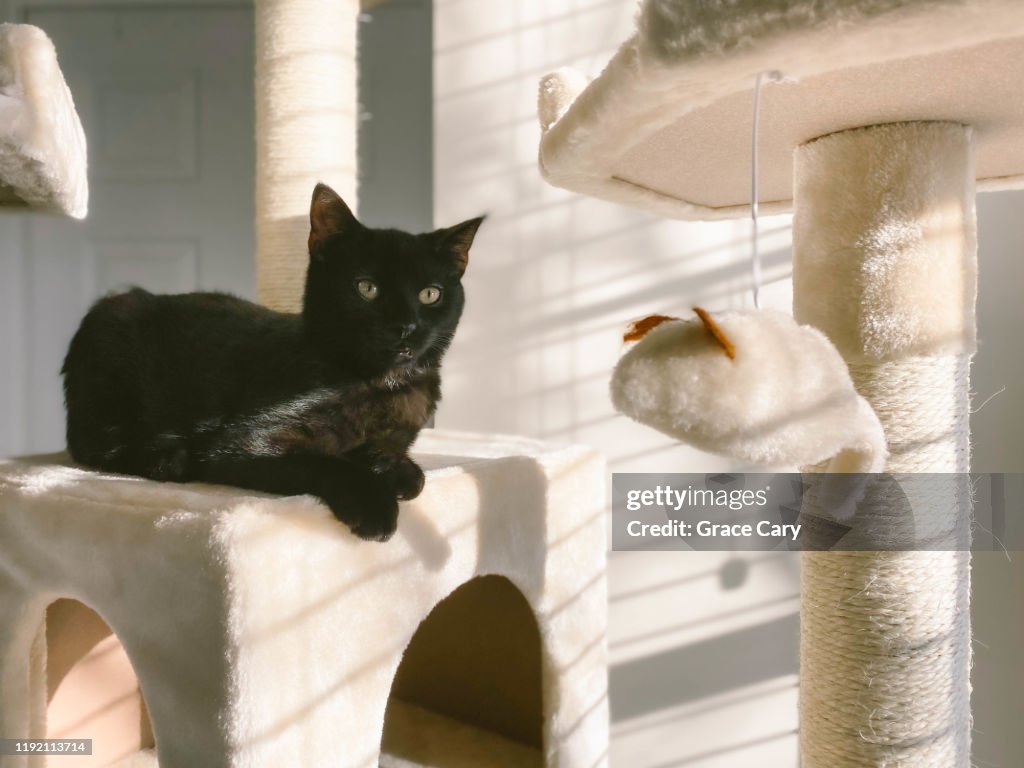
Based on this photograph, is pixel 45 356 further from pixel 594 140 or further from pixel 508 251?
pixel 594 140

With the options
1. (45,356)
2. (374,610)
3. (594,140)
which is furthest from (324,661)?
(45,356)

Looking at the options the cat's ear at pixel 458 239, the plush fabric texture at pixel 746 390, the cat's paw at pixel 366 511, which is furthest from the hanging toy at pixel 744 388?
the cat's ear at pixel 458 239

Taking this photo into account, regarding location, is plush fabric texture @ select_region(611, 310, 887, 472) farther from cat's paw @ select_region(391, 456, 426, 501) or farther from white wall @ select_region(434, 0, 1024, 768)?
white wall @ select_region(434, 0, 1024, 768)

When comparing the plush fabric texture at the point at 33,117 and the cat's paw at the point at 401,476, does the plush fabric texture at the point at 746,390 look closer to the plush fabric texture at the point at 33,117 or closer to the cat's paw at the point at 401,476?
the cat's paw at the point at 401,476

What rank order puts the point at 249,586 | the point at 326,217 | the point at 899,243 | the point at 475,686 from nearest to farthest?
the point at 249,586
the point at 899,243
the point at 326,217
the point at 475,686

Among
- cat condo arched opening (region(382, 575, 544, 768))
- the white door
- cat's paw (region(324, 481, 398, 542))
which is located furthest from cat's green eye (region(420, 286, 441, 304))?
the white door

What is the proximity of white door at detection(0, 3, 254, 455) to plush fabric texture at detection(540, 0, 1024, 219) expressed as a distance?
1385mm

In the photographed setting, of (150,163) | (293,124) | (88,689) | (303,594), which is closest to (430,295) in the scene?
(303,594)

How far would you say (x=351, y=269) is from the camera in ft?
2.54

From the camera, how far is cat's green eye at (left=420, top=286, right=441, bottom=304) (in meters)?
0.79

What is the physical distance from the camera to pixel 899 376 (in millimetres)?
695

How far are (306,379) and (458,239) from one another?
246mm

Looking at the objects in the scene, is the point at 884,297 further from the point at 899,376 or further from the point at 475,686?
the point at 475,686

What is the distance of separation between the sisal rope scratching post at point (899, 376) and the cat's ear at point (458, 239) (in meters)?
0.36
